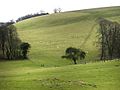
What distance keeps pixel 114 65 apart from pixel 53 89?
2069 centimetres

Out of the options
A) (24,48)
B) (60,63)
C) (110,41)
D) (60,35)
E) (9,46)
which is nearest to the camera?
(60,63)

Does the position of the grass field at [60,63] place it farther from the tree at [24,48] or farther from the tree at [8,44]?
the tree at [8,44]

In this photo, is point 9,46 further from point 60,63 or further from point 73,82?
point 73,82

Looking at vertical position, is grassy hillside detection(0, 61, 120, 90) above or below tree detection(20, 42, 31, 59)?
above

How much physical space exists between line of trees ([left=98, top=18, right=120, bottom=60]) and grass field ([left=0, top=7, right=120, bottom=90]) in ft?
14.0

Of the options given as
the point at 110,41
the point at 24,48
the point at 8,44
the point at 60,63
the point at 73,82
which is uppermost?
the point at 73,82

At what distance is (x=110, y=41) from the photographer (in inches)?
4021

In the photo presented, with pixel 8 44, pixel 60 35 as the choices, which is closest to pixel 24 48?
pixel 8 44

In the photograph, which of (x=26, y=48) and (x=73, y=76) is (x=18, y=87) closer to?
(x=73, y=76)

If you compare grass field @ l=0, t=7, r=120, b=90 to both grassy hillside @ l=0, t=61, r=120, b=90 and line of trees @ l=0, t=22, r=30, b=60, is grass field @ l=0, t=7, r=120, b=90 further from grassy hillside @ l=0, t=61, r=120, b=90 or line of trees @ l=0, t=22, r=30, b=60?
line of trees @ l=0, t=22, r=30, b=60

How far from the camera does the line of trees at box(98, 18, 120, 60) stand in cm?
9612

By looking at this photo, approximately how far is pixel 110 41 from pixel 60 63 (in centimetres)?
1880

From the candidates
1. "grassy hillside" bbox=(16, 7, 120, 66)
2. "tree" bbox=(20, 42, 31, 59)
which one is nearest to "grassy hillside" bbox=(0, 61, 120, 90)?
"grassy hillside" bbox=(16, 7, 120, 66)

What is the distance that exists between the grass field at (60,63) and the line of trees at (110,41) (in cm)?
426
